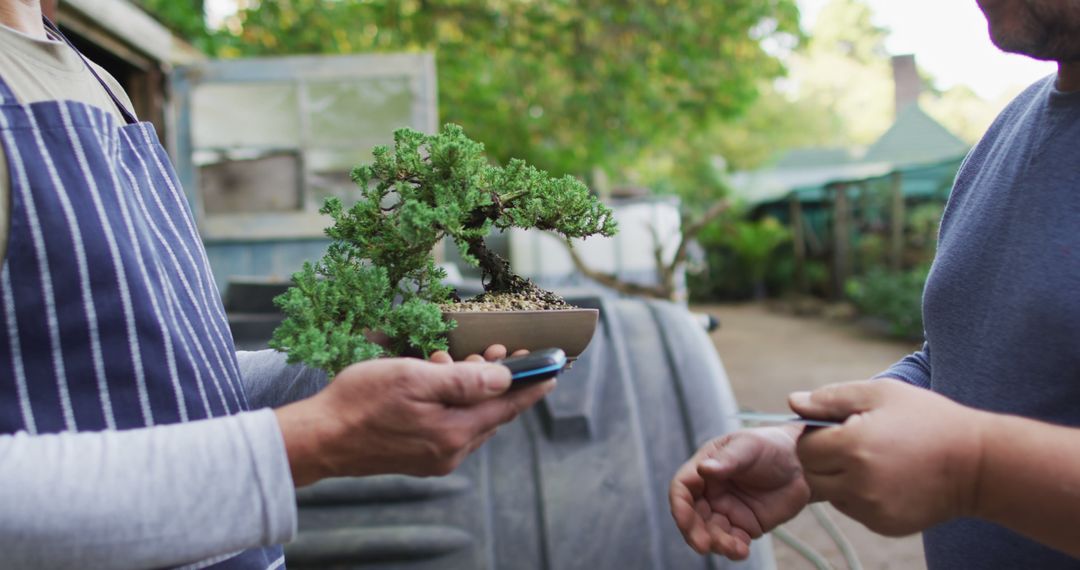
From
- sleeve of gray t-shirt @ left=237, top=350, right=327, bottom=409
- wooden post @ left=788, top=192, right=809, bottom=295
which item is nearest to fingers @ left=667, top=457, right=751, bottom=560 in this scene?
sleeve of gray t-shirt @ left=237, top=350, right=327, bottom=409

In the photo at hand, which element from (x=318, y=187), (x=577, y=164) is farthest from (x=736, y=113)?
(x=318, y=187)

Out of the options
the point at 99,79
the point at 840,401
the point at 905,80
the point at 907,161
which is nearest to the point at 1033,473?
the point at 840,401

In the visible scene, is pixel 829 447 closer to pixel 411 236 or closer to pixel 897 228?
pixel 411 236

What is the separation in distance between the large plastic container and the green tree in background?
5631 mm

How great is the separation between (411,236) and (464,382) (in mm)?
268

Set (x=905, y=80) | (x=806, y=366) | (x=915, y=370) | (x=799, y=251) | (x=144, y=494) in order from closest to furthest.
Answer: (x=144, y=494)
(x=915, y=370)
(x=806, y=366)
(x=799, y=251)
(x=905, y=80)

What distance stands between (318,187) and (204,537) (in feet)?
15.6

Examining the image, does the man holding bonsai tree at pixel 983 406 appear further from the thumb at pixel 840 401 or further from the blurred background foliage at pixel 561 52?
the blurred background foliage at pixel 561 52

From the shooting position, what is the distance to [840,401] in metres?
0.90

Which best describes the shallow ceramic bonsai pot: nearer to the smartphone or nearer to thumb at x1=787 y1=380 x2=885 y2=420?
the smartphone

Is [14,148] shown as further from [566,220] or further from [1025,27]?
[1025,27]

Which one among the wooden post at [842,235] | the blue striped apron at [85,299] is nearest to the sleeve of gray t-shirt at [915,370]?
the blue striped apron at [85,299]

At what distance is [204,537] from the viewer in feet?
2.57

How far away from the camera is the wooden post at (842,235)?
13930 millimetres
